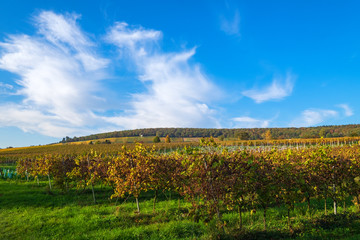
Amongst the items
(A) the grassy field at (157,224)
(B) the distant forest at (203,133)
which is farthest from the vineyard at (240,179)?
(B) the distant forest at (203,133)

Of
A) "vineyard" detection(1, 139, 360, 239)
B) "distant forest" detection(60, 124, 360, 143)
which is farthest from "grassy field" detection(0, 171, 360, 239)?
"distant forest" detection(60, 124, 360, 143)

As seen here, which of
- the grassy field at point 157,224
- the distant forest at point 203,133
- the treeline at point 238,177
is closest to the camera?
the treeline at point 238,177

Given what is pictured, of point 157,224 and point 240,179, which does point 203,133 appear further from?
point 240,179

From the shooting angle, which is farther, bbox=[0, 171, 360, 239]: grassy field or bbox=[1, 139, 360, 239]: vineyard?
bbox=[0, 171, 360, 239]: grassy field

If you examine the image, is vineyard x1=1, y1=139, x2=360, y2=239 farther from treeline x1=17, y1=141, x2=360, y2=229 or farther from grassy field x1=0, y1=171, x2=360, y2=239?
grassy field x1=0, y1=171, x2=360, y2=239

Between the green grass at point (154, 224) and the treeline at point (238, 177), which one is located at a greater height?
the treeline at point (238, 177)

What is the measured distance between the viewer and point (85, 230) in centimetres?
838

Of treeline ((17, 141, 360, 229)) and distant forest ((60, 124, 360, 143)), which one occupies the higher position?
distant forest ((60, 124, 360, 143))

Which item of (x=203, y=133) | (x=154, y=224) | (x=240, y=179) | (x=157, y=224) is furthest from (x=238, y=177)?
(x=203, y=133)

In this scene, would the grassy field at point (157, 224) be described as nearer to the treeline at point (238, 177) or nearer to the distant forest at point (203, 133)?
the treeline at point (238, 177)

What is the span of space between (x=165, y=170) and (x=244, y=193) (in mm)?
4861

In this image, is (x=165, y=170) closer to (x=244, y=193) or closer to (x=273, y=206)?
(x=244, y=193)

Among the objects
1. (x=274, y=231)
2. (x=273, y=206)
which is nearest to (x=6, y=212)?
(x=274, y=231)

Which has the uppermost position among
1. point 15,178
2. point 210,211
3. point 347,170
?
point 347,170
